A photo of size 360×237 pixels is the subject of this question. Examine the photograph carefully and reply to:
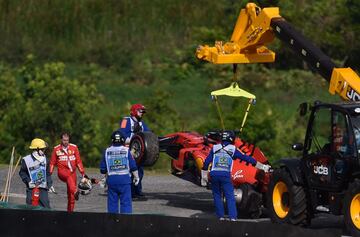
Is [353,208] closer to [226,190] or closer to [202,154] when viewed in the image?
[226,190]

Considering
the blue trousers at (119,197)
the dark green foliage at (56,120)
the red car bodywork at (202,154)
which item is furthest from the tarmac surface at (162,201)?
the dark green foliage at (56,120)

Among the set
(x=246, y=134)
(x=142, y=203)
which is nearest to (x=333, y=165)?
(x=142, y=203)

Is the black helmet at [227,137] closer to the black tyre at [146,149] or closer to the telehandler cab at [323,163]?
the telehandler cab at [323,163]

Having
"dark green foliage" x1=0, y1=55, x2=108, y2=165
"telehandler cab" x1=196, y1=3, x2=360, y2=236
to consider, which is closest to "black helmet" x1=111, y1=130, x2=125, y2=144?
"telehandler cab" x1=196, y1=3, x2=360, y2=236

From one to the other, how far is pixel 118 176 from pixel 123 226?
2.63 meters

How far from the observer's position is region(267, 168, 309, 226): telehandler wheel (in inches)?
669

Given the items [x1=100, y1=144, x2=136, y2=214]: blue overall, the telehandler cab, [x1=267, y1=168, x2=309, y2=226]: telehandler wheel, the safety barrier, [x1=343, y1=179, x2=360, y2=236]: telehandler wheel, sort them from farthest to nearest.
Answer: [x1=100, y1=144, x2=136, y2=214]: blue overall, [x1=267, y1=168, x2=309, y2=226]: telehandler wheel, the telehandler cab, [x1=343, y1=179, x2=360, y2=236]: telehandler wheel, the safety barrier

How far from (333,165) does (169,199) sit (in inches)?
231

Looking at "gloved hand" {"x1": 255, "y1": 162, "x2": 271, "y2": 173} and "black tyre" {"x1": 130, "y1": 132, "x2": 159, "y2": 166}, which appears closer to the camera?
"gloved hand" {"x1": 255, "y1": 162, "x2": 271, "y2": 173}

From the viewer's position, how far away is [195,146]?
66.7ft

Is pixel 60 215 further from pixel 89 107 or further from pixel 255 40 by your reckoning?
pixel 89 107

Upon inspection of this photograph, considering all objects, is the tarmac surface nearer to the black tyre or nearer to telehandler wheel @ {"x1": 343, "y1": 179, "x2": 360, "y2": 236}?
the black tyre

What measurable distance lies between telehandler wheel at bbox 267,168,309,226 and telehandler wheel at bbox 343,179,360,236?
4.15 ft

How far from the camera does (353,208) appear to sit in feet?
51.8
